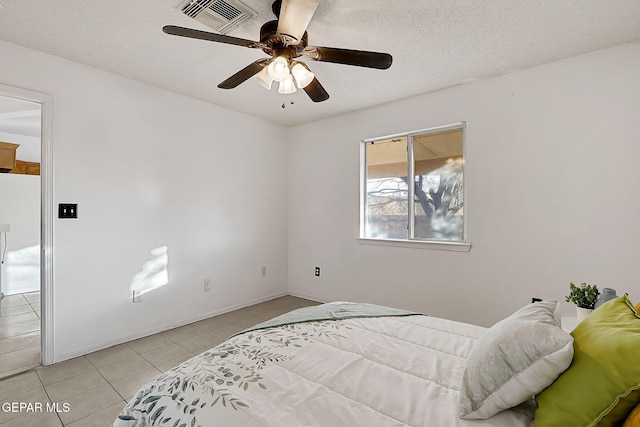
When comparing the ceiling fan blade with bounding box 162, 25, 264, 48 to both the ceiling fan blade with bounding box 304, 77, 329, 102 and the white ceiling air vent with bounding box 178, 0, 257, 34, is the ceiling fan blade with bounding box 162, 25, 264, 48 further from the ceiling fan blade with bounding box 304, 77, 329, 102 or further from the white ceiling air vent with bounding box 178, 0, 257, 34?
the ceiling fan blade with bounding box 304, 77, 329, 102

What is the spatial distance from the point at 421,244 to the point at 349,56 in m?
2.12

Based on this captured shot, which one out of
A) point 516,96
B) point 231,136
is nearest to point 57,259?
point 231,136

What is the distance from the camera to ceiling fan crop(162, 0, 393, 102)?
1.52 m

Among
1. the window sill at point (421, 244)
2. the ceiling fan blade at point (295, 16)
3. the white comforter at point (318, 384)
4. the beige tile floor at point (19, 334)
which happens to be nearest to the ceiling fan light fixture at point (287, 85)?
the ceiling fan blade at point (295, 16)

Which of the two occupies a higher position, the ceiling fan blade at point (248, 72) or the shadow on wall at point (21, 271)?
the ceiling fan blade at point (248, 72)

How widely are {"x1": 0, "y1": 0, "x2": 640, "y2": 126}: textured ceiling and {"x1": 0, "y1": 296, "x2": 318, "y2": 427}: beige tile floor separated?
244cm

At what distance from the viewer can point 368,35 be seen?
2152 millimetres

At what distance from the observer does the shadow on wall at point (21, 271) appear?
14.4 ft

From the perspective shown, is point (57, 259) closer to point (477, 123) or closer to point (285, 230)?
point (285, 230)

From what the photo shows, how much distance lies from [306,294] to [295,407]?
333 centimetres

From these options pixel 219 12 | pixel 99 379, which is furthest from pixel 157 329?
pixel 219 12

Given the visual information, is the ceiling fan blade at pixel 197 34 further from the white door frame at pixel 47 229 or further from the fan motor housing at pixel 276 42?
the white door frame at pixel 47 229

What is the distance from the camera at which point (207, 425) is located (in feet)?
2.97

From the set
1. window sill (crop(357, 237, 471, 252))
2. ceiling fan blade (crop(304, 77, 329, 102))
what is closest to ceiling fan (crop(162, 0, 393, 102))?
ceiling fan blade (crop(304, 77, 329, 102))
